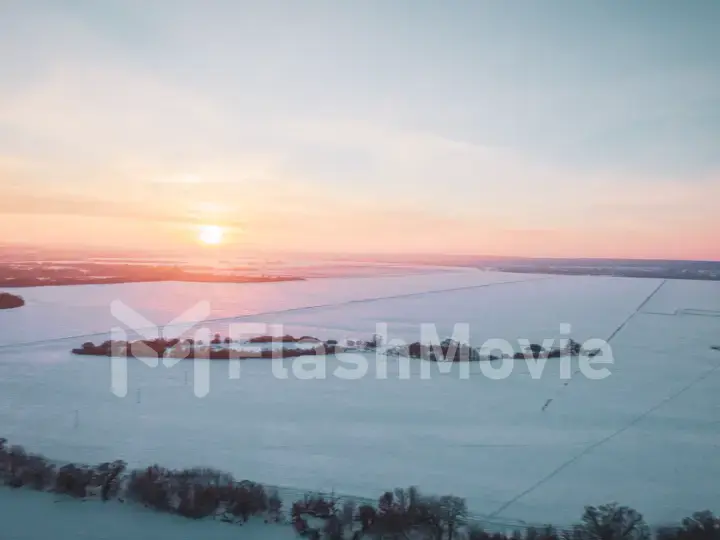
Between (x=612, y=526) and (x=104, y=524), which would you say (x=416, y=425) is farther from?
(x=104, y=524)

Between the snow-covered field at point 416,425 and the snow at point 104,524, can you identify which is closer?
the snow at point 104,524

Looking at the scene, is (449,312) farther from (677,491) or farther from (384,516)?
(384,516)

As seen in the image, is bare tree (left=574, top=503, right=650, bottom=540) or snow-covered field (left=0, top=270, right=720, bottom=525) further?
snow-covered field (left=0, top=270, right=720, bottom=525)

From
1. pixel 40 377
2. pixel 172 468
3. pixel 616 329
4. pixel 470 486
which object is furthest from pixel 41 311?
pixel 616 329

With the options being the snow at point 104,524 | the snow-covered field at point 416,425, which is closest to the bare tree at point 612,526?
the snow-covered field at point 416,425

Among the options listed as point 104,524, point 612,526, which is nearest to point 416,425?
point 612,526

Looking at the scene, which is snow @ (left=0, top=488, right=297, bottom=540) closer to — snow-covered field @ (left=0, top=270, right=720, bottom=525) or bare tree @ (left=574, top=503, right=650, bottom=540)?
snow-covered field @ (left=0, top=270, right=720, bottom=525)

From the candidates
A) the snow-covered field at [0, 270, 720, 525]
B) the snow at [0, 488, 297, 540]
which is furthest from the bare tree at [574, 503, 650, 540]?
the snow at [0, 488, 297, 540]

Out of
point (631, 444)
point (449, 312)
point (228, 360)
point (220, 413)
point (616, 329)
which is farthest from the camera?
point (449, 312)

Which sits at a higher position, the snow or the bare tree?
the bare tree

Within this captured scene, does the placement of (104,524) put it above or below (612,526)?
below

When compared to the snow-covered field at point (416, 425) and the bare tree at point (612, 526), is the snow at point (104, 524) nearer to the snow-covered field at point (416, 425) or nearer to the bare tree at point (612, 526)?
the snow-covered field at point (416, 425)
